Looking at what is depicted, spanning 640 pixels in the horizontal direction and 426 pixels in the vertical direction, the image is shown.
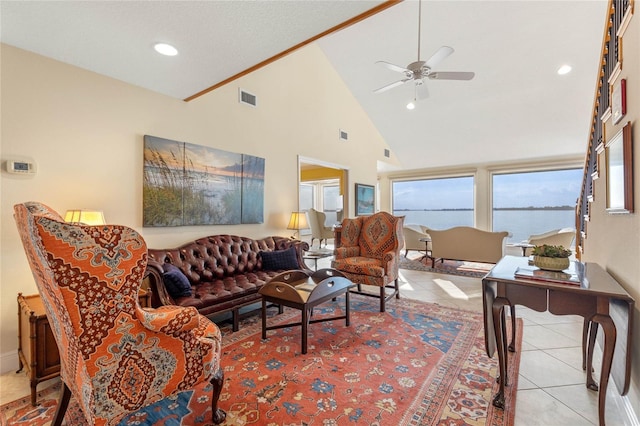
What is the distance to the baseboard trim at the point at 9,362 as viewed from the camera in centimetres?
230

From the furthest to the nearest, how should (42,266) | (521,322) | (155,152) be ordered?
1. (155,152)
2. (521,322)
3. (42,266)

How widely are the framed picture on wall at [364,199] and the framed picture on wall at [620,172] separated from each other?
5.04 metres

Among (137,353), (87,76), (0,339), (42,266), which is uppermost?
(87,76)

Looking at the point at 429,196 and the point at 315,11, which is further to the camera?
the point at 429,196

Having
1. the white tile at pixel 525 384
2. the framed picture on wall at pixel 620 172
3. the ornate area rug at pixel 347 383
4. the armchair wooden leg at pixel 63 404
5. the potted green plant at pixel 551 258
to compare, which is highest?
the framed picture on wall at pixel 620 172

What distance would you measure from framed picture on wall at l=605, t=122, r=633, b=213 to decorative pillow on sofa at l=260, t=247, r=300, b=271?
3.16 metres

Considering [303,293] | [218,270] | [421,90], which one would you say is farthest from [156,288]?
[421,90]

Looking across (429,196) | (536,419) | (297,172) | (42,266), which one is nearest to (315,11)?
(42,266)

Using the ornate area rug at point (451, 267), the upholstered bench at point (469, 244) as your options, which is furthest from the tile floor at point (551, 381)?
the upholstered bench at point (469, 244)

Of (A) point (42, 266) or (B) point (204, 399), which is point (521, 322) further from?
(A) point (42, 266)

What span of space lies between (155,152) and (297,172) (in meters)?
2.46

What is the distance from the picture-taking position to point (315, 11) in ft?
6.47

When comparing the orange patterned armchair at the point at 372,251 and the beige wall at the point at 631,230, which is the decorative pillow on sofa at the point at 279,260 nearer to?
the orange patterned armchair at the point at 372,251

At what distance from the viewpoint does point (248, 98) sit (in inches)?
174
